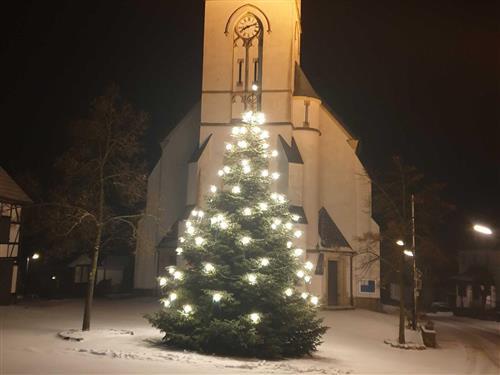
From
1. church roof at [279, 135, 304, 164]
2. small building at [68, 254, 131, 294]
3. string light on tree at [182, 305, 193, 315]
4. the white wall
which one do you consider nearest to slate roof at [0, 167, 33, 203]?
the white wall

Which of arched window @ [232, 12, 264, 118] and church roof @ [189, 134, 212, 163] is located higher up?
arched window @ [232, 12, 264, 118]

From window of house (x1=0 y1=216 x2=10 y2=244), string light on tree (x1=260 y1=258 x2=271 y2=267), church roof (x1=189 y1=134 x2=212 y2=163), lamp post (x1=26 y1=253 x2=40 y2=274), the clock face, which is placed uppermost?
the clock face

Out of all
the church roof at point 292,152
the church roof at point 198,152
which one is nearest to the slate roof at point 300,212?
the church roof at point 292,152

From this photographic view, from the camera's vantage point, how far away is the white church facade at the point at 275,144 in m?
33.3

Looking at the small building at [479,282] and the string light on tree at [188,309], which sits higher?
the small building at [479,282]

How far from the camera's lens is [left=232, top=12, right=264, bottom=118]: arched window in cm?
3412

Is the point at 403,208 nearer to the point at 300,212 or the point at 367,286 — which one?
the point at 300,212

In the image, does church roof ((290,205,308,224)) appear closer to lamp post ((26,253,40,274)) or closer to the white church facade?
the white church facade

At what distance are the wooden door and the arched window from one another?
10.7 m

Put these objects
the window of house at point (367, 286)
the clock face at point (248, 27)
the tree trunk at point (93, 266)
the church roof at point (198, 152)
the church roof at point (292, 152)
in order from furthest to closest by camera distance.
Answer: the window of house at point (367, 286) → the clock face at point (248, 27) → the church roof at point (198, 152) → the church roof at point (292, 152) → the tree trunk at point (93, 266)

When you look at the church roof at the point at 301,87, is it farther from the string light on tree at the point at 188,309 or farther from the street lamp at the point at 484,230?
the street lamp at the point at 484,230

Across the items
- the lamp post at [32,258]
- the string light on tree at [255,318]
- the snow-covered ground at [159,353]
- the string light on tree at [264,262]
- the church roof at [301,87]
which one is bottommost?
the snow-covered ground at [159,353]

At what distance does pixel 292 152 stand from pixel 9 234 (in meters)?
16.1

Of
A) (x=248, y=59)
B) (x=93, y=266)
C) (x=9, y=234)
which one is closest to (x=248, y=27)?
(x=248, y=59)
